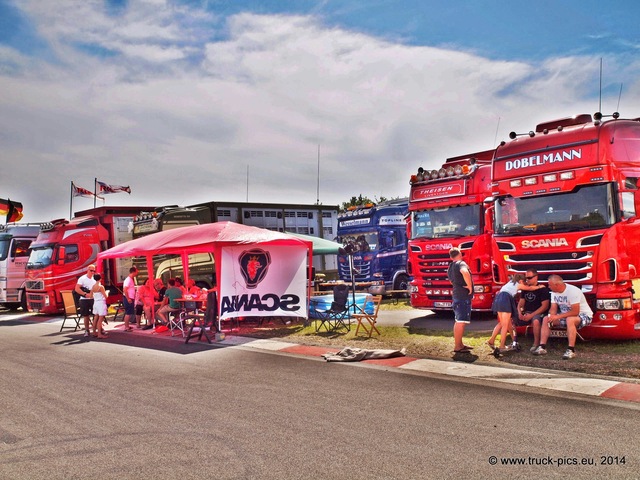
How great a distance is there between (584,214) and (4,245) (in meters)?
21.9

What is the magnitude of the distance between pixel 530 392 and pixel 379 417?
221 centimetres

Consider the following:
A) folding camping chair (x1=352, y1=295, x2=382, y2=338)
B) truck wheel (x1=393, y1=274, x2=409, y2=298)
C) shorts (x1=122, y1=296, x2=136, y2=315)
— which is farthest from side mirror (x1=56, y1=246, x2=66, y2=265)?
folding camping chair (x1=352, y1=295, x2=382, y2=338)

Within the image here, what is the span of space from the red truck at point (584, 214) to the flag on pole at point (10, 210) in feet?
91.2

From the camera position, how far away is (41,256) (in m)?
20.4

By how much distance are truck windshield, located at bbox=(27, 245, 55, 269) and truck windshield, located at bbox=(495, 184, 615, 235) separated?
52.7ft

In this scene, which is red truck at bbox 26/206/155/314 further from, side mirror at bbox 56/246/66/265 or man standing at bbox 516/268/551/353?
man standing at bbox 516/268/551/353

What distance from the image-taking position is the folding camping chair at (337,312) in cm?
1297

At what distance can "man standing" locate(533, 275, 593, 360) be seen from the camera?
28.8 feet

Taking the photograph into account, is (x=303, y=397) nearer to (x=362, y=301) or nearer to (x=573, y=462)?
(x=573, y=462)

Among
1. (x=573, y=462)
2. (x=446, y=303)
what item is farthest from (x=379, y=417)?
(x=446, y=303)

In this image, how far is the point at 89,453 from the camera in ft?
16.9

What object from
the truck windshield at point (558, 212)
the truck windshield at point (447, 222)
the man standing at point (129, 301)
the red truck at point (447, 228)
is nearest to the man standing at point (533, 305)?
the truck windshield at point (558, 212)

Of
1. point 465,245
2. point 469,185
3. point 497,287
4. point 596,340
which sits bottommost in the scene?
point 596,340

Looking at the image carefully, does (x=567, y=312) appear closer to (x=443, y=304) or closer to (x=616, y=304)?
(x=616, y=304)
